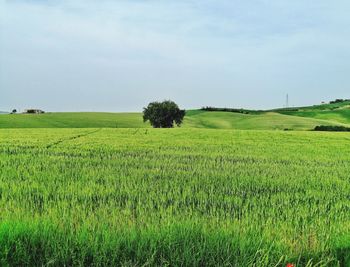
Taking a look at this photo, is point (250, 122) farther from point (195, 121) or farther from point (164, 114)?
point (164, 114)

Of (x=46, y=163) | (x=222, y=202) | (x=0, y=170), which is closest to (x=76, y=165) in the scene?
(x=46, y=163)

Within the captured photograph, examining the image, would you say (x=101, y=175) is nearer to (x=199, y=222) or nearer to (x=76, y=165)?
(x=76, y=165)

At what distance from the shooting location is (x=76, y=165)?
12.2 metres

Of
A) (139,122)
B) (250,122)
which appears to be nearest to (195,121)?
(250,122)

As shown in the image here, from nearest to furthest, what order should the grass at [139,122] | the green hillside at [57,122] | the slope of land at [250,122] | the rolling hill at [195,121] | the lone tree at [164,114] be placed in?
the green hillside at [57,122], the grass at [139,122], the rolling hill at [195,121], the slope of land at [250,122], the lone tree at [164,114]

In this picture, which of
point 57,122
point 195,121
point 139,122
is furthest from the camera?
point 195,121

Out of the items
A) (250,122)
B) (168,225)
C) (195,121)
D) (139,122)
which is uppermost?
(168,225)

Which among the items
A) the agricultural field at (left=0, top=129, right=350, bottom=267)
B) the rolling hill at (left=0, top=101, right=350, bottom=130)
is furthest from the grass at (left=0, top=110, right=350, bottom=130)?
the agricultural field at (left=0, top=129, right=350, bottom=267)

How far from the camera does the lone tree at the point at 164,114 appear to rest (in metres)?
94.6

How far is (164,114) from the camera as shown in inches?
3728

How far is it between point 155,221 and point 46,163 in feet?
26.4

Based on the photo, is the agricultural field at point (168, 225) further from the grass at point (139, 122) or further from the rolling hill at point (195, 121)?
the grass at point (139, 122)

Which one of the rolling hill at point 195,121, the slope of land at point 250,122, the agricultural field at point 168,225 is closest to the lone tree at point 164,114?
the rolling hill at point 195,121

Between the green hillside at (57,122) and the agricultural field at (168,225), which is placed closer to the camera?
the agricultural field at (168,225)
